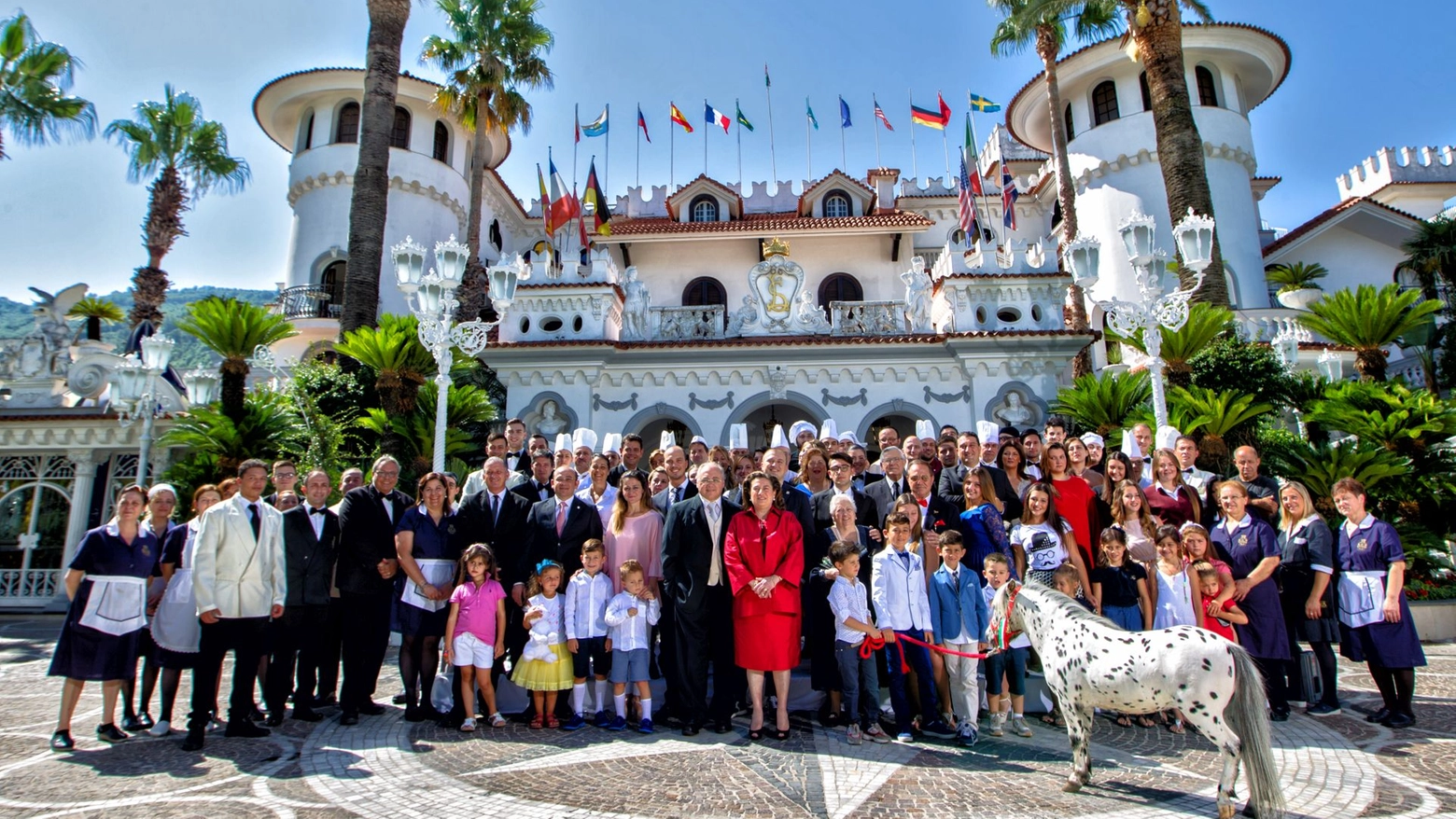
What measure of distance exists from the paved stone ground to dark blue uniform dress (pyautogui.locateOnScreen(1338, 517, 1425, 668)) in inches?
19.6

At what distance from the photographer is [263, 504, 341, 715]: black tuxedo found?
244 inches

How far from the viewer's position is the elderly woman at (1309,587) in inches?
244

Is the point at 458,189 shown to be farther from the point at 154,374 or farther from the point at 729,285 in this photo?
the point at 154,374

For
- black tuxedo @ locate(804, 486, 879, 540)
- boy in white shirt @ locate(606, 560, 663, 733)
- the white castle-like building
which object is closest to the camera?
boy in white shirt @ locate(606, 560, 663, 733)

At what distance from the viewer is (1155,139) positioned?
73.2 feet

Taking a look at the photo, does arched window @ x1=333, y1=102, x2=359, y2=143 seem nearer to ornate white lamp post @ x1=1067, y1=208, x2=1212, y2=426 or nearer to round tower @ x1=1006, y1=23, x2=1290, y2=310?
round tower @ x1=1006, y1=23, x2=1290, y2=310

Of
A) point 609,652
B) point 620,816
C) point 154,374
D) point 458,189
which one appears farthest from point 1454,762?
point 458,189

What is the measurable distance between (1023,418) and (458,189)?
18735 mm

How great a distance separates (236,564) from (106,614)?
37.9 inches

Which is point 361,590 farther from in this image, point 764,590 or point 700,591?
point 764,590

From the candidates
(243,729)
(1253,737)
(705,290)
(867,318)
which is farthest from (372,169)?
(1253,737)

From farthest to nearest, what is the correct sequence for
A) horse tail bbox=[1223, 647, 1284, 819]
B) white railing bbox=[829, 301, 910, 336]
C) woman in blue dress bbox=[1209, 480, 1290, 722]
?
white railing bbox=[829, 301, 910, 336] → woman in blue dress bbox=[1209, 480, 1290, 722] → horse tail bbox=[1223, 647, 1284, 819]

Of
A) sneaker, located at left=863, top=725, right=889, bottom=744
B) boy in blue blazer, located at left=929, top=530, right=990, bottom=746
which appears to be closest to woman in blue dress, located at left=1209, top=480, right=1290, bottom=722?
boy in blue blazer, located at left=929, top=530, right=990, bottom=746

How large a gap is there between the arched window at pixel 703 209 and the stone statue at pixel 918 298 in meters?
9.16
